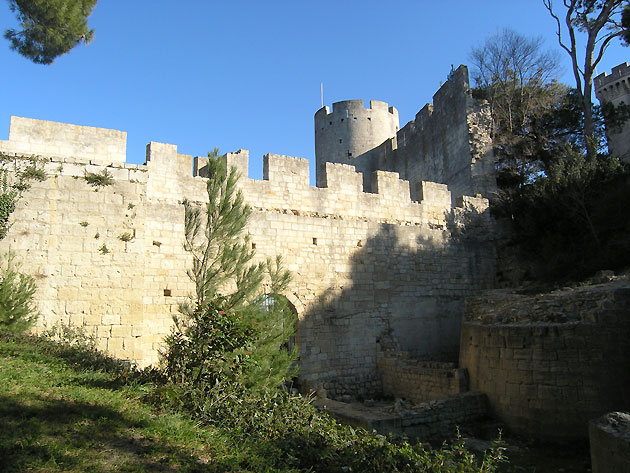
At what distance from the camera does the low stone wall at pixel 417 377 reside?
8.92m

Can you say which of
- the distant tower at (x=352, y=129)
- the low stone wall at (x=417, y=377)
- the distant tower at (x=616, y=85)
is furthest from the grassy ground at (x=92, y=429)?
the distant tower at (x=616, y=85)

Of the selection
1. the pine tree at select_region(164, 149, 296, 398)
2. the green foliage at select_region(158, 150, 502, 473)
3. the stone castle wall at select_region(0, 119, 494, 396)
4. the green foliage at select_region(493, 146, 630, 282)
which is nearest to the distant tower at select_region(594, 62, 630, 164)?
the green foliage at select_region(493, 146, 630, 282)

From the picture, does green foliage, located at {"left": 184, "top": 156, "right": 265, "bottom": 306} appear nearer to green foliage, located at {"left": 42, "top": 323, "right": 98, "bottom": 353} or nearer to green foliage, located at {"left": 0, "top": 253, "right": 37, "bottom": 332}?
green foliage, located at {"left": 42, "top": 323, "right": 98, "bottom": 353}

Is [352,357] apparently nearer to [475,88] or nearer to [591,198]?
[591,198]

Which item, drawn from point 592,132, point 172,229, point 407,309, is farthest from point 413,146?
point 172,229

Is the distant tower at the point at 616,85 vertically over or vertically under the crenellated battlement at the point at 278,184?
over

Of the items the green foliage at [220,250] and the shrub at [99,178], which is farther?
the shrub at [99,178]

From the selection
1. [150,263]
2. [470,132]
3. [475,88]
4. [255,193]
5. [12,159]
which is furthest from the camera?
[475,88]

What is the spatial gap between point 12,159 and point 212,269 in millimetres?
3787

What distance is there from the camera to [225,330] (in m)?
5.59

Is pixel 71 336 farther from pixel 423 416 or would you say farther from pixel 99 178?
pixel 423 416

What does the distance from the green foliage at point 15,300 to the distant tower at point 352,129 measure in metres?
15.3

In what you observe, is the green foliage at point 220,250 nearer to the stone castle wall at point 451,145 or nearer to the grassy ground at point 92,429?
the grassy ground at point 92,429

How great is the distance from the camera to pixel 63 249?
7.20m
